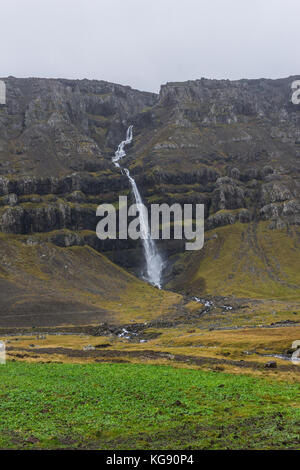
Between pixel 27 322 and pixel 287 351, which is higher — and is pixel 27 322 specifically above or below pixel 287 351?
below

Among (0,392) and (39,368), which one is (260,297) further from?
(0,392)

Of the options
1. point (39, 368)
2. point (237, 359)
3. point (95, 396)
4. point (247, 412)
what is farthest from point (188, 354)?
point (247, 412)

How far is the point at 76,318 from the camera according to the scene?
14000 centimetres

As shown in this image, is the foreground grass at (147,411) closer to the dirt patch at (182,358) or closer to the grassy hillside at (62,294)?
the dirt patch at (182,358)

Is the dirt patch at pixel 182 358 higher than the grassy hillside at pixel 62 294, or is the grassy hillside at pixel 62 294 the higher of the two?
the dirt patch at pixel 182 358

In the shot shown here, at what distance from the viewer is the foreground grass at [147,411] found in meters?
21.7

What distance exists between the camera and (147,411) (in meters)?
28.4

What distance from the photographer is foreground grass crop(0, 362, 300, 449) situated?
2172 cm

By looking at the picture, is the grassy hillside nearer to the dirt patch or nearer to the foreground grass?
the dirt patch

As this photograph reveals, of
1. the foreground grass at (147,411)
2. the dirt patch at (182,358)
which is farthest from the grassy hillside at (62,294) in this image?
the foreground grass at (147,411)

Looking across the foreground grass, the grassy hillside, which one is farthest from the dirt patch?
the grassy hillside

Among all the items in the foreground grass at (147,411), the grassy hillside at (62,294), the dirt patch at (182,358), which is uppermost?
the foreground grass at (147,411)

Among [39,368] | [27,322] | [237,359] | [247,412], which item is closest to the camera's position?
[247,412]

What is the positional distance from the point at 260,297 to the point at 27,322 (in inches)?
3842
